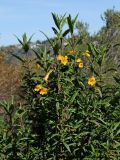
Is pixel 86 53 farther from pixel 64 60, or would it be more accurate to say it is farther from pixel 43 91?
pixel 43 91

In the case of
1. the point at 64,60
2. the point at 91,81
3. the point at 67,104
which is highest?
the point at 64,60

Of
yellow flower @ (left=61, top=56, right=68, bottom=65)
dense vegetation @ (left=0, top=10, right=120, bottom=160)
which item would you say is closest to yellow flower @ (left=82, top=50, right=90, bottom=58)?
dense vegetation @ (left=0, top=10, right=120, bottom=160)

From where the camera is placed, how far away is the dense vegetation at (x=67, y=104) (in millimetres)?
5637

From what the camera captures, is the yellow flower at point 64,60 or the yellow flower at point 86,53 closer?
the yellow flower at point 64,60

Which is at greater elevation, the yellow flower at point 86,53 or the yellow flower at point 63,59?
the yellow flower at point 86,53

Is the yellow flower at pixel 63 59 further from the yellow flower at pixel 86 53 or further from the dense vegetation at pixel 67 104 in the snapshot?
the yellow flower at pixel 86 53

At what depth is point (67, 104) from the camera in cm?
561

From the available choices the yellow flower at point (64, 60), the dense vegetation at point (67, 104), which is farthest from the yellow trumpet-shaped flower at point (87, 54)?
the yellow flower at point (64, 60)

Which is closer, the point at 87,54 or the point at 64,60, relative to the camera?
the point at 64,60

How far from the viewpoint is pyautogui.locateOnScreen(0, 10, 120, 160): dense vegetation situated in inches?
222

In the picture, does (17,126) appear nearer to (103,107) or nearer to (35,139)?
(35,139)

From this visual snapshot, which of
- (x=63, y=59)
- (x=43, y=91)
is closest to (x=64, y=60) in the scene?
(x=63, y=59)

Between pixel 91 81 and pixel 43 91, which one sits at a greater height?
pixel 91 81

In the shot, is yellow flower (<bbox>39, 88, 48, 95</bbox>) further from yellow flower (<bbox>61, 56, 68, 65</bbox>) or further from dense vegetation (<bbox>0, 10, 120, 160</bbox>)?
yellow flower (<bbox>61, 56, 68, 65</bbox>)
